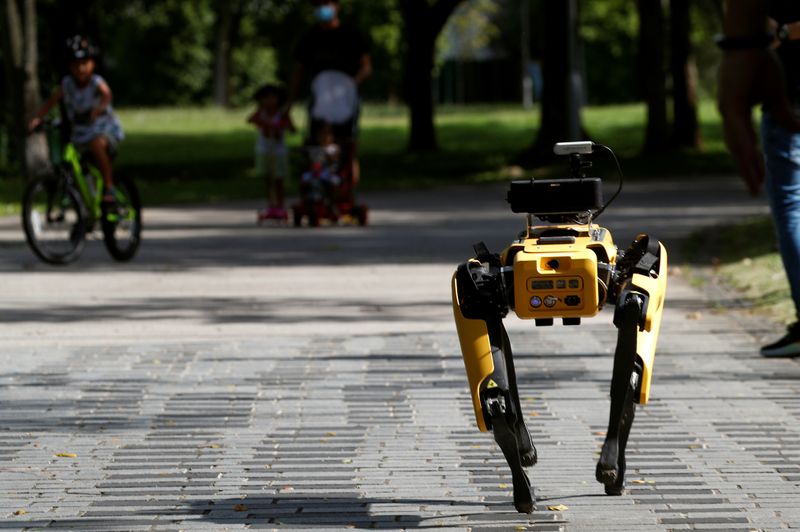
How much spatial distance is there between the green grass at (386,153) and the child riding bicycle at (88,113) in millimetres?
3470

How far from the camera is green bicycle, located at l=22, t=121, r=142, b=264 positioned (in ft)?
47.4

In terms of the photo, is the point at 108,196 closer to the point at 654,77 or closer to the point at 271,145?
the point at 271,145

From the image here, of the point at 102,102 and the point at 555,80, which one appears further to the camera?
the point at 555,80

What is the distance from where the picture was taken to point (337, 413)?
723cm

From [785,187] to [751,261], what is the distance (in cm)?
546

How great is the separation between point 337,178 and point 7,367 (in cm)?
945

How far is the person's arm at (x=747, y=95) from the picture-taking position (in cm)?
565

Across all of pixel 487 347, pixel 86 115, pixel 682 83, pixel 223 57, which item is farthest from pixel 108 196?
pixel 223 57

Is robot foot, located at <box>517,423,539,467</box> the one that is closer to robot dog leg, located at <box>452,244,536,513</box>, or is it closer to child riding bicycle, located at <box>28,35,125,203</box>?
robot dog leg, located at <box>452,244,536,513</box>

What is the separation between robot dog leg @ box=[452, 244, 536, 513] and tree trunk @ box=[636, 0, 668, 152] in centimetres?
2987

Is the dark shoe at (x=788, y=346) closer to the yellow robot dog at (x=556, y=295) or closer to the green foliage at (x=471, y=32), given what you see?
the yellow robot dog at (x=556, y=295)

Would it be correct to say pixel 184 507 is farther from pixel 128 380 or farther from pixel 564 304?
pixel 128 380

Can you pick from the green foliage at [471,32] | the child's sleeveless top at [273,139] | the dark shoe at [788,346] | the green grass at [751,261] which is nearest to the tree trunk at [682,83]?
the child's sleeveless top at [273,139]

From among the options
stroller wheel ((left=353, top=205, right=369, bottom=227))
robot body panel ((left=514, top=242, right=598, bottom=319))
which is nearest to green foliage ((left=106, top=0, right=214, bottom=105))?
stroller wheel ((left=353, top=205, right=369, bottom=227))
